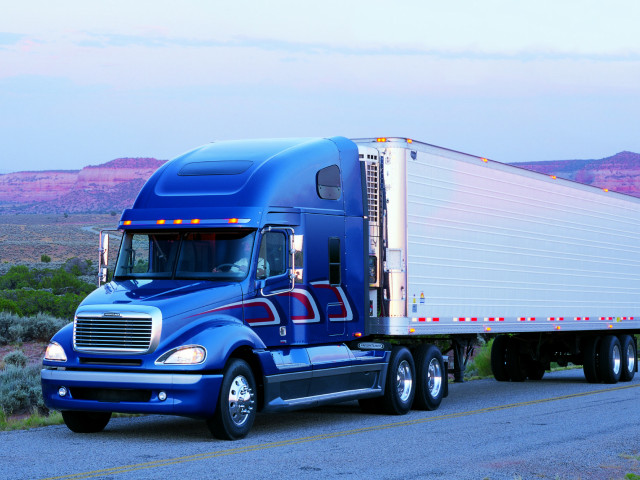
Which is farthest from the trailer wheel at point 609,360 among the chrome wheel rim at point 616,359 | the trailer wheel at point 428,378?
the trailer wheel at point 428,378

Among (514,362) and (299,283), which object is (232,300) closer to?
(299,283)

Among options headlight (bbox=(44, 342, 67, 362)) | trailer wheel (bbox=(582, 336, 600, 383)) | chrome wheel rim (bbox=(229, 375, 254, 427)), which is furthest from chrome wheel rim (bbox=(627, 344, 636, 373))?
headlight (bbox=(44, 342, 67, 362))

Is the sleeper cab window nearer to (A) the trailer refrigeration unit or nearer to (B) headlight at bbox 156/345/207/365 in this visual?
(A) the trailer refrigeration unit

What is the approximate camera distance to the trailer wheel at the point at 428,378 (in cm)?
1619

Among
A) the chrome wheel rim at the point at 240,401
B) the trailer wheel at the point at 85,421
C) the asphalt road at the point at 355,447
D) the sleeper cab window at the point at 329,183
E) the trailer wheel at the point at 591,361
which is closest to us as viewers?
the asphalt road at the point at 355,447

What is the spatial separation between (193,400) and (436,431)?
353 centimetres

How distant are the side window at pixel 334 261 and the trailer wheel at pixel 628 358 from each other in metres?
11.9

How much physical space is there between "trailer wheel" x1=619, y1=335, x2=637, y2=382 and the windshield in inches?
552

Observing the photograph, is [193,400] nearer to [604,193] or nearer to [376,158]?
[376,158]

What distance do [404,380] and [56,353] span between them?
5.82 meters

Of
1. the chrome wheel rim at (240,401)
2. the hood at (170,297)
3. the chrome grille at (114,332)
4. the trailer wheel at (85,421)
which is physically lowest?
the trailer wheel at (85,421)

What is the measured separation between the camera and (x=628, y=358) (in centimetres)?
2428

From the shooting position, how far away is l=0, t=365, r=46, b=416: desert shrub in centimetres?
1675

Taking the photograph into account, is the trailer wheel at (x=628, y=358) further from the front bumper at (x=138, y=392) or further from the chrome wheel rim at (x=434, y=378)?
the front bumper at (x=138, y=392)
